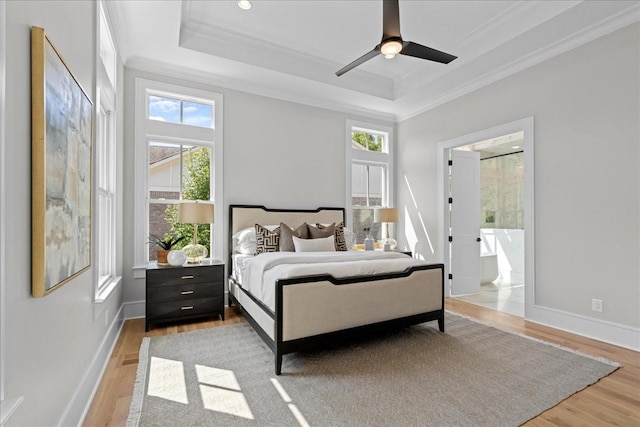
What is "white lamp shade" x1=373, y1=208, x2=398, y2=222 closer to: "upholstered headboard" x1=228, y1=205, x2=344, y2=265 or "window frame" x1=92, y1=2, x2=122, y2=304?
"upholstered headboard" x1=228, y1=205, x2=344, y2=265

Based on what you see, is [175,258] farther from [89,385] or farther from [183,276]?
[89,385]

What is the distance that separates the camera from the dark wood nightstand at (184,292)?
10.9 ft

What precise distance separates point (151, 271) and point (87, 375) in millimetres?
1385

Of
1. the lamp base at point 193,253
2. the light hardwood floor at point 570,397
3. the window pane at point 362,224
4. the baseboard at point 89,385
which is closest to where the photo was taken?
the baseboard at point 89,385

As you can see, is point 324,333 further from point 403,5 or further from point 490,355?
point 403,5

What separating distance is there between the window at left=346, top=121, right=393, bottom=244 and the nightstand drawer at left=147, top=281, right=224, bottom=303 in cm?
234

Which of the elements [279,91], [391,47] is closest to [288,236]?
[279,91]

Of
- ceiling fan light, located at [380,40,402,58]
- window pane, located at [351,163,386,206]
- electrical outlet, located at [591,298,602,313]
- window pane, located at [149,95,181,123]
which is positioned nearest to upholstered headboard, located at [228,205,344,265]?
window pane, located at [351,163,386,206]

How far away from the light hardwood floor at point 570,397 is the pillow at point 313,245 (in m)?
1.34

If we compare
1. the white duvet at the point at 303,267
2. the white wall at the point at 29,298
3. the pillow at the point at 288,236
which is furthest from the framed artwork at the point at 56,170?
the pillow at the point at 288,236

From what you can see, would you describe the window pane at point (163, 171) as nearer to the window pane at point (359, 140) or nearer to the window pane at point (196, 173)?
the window pane at point (196, 173)

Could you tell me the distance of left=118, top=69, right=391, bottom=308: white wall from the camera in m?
3.77

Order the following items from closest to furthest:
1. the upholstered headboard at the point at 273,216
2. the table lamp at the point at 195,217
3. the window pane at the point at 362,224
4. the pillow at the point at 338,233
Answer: the table lamp at the point at 195,217 < the pillow at the point at 338,233 < the upholstered headboard at the point at 273,216 < the window pane at the point at 362,224

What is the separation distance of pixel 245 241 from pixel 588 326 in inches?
144
